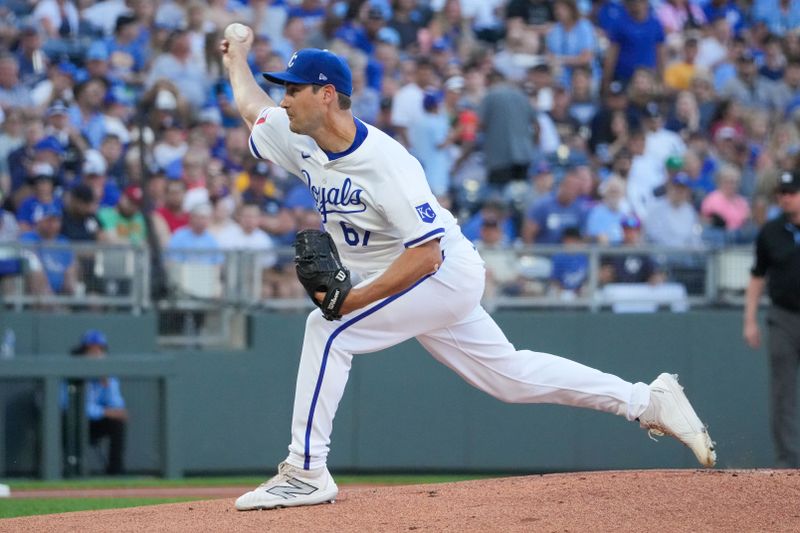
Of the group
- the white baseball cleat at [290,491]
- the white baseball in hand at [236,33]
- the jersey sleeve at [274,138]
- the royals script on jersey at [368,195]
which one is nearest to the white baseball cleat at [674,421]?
the royals script on jersey at [368,195]

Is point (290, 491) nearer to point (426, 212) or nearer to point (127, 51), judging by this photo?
point (426, 212)

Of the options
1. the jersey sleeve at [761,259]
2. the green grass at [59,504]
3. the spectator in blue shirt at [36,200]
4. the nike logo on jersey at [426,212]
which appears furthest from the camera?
the spectator in blue shirt at [36,200]

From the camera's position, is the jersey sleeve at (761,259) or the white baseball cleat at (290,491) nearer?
the white baseball cleat at (290,491)

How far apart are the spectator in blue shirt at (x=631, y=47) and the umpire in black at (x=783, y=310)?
4.86m

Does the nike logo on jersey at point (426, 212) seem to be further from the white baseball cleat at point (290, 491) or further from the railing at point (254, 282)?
the railing at point (254, 282)

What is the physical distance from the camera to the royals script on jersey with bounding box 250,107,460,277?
5.08 m

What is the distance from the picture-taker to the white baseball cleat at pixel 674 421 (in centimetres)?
568

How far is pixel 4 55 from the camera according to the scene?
11.5 m

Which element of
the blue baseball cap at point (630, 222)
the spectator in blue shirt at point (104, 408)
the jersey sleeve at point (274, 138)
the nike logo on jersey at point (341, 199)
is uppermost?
the jersey sleeve at point (274, 138)

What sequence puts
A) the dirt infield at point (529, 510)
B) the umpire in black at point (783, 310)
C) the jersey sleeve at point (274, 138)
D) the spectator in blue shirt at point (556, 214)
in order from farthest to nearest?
1. the spectator in blue shirt at point (556, 214)
2. the umpire in black at point (783, 310)
3. the jersey sleeve at point (274, 138)
4. the dirt infield at point (529, 510)

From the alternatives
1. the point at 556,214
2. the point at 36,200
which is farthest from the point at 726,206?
the point at 36,200

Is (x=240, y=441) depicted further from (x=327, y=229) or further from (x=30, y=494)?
(x=327, y=229)

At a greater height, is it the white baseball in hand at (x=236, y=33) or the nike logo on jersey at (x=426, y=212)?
the white baseball in hand at (x=236, y=33)

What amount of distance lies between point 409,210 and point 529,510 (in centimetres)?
129
